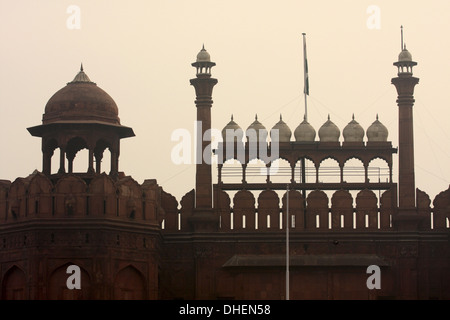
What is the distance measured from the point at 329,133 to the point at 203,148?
212 inches

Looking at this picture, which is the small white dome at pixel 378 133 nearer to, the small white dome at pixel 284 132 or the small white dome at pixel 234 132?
the small white dome at pixel 284 132

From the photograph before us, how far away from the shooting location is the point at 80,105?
79188 millimetres

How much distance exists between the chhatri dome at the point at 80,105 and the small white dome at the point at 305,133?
7867 mm

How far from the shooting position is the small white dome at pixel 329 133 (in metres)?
83.0

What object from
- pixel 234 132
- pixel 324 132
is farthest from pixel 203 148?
pixel 324 132

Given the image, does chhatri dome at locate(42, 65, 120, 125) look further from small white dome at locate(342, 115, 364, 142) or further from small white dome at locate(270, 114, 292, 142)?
small white dome at locate(342, 115, 364, 142)

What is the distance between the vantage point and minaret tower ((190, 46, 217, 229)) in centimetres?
8156

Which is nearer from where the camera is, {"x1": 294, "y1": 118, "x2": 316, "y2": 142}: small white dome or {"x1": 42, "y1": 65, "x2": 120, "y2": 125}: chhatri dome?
{"x1": 42, "y1": 65, "x2": 120, "y2": 125}: chhatri dome

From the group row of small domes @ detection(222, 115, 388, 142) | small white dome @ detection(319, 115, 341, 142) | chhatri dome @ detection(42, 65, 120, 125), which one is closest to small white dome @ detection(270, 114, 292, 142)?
row of small domes @ detection(222, 115, 388, 142)

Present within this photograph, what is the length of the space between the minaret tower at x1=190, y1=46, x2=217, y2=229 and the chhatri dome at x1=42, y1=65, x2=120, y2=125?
12.3 ft

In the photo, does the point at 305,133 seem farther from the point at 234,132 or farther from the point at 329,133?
the point at 234,132

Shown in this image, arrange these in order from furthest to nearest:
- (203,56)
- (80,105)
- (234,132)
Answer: (234,132) → (203,56) → (80,105)

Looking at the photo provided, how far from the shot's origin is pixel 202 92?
8188 centimetres
